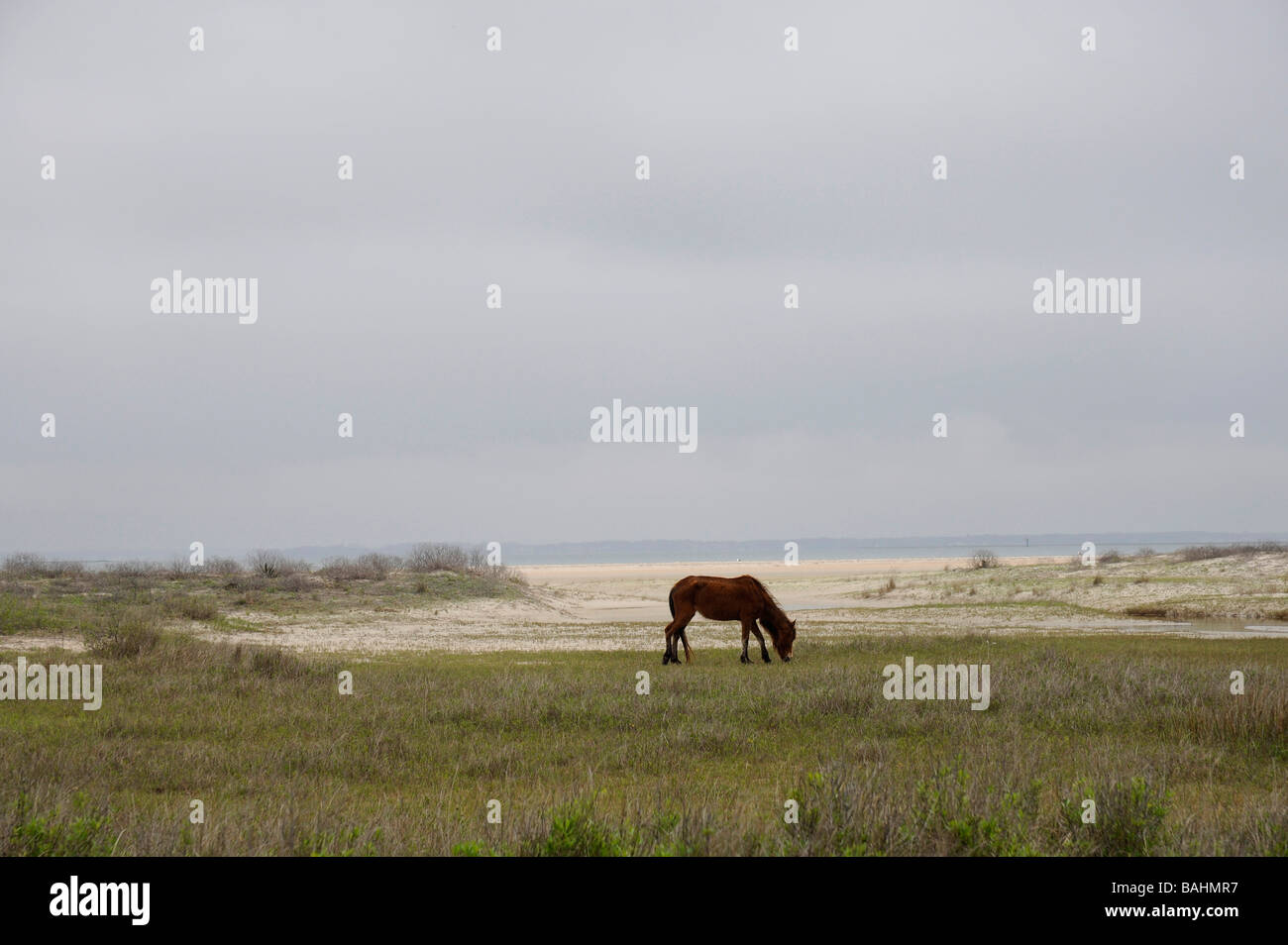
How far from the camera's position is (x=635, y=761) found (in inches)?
442

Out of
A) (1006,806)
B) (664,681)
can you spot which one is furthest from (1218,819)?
(664,681)

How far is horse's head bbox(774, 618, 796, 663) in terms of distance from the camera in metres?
21.8

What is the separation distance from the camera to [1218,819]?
7883 millimetres

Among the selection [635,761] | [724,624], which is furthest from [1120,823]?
[724,624]

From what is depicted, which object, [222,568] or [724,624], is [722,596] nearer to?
[724,624]

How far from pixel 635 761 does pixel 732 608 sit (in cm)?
1115

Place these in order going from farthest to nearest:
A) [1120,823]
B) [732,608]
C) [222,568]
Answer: [222,568], [732,608], [1120,823]

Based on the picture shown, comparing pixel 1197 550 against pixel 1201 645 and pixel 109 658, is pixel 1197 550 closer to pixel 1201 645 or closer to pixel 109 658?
pixel 1201 645
